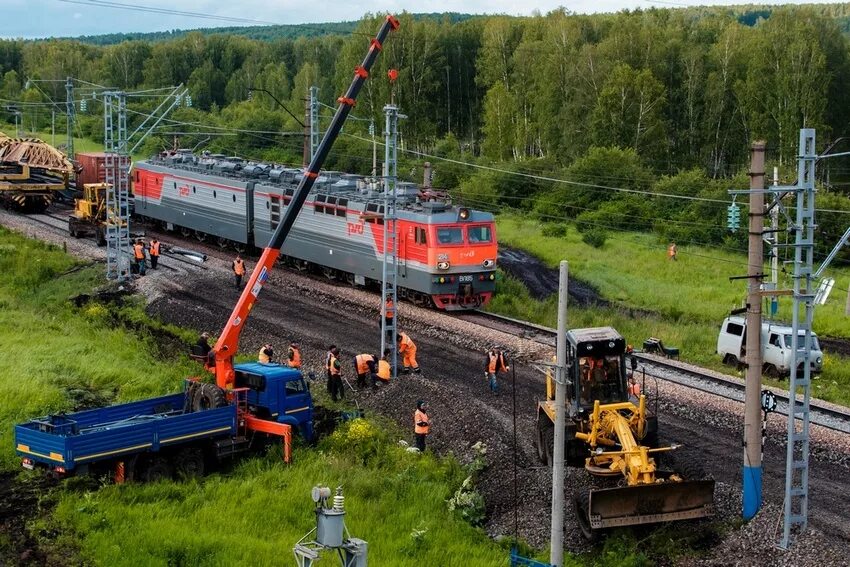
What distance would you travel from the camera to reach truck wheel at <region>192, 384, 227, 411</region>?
1955cm

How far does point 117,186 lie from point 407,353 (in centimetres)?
1661

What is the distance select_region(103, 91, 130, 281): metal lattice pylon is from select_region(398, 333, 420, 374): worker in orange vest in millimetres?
13348

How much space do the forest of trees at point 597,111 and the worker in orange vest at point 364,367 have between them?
2647 centimetres

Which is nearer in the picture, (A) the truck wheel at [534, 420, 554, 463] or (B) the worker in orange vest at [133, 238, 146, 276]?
(A) the truck wheel at [534, 420, 554, 463]

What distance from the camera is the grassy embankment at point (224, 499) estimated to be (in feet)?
49.8

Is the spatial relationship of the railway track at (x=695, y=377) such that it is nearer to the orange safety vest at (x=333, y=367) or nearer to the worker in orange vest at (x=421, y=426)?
the worker in orange vest at (x=421, y=426)

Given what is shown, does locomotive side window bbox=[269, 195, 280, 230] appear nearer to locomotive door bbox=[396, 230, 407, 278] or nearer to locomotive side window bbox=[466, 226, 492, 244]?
locomotive door bbox=[396, 230, 407, 278]

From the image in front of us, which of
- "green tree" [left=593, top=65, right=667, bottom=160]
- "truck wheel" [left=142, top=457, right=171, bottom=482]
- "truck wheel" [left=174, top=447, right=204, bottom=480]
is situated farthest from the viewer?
"green tree" [left=593, top=65, right=667, bottom=160]

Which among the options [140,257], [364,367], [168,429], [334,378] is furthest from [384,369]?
[140,257]

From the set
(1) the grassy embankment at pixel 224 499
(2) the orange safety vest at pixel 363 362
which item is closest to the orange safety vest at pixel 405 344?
(2) the orange safety vest at pixel 363 362

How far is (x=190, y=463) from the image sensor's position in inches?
735

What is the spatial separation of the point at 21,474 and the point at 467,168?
4580 cm

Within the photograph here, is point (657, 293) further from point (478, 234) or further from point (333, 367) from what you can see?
point (333, 367)

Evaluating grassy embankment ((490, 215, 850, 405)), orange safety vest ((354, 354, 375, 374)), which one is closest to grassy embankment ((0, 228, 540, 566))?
orange safety vest ((354, 354, 375, 374))
